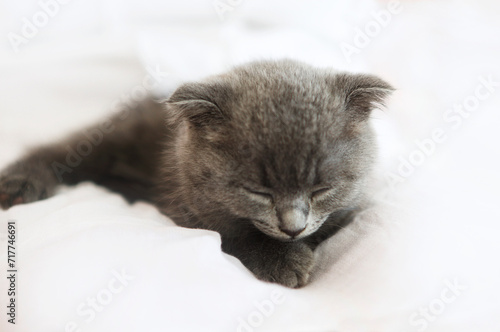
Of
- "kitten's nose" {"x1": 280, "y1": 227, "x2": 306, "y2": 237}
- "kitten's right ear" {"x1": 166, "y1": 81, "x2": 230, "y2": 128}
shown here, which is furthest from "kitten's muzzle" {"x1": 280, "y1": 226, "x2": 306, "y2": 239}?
"kitten's right ear" {"x1": 166, "y1": 81, "x2": 230, "y2": 128}

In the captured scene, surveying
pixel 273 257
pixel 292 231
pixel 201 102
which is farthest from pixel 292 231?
pixel 201 102

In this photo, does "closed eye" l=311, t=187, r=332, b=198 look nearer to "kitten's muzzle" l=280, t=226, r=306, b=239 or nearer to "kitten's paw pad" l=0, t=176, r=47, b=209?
"kitten's muzzle" l=280, t=226, r=306, b=239

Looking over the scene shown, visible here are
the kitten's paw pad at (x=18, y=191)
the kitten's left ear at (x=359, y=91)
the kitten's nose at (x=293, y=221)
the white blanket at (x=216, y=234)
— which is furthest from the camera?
the kitten's paw pad at (x=18, y=191)

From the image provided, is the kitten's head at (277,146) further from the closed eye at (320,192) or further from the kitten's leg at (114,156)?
the kitten's leg at (114,156)

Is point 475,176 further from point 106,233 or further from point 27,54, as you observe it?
point 27,54

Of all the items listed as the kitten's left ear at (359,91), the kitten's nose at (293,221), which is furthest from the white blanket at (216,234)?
the kitten's left ear at (359,91)

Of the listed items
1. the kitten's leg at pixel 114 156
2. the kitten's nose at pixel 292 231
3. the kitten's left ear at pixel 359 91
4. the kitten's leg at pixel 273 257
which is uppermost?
the kitten's left ear at pixel 359 91
